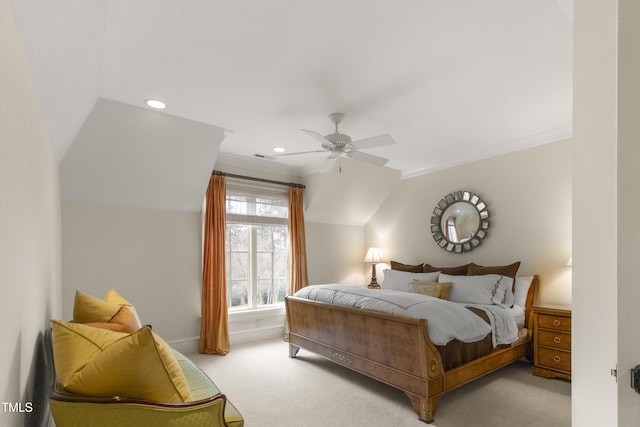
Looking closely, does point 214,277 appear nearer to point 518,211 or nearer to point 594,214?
point 518,211

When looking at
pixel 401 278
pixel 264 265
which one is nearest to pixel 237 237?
pixel 264 265

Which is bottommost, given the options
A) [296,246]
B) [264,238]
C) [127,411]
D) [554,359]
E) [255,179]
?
[554,359]

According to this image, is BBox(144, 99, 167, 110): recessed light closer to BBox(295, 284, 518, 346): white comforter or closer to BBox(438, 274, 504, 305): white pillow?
BBox(295, 284, 518, 346): white comforter

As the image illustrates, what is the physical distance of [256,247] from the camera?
5.12 meters

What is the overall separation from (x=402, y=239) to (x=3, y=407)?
5.15 metres

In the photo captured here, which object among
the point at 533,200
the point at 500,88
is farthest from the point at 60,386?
the point at 533,200

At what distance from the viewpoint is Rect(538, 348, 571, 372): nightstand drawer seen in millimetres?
3297

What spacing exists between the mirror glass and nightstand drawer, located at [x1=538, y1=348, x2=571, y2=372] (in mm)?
1499

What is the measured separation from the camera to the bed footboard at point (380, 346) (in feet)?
8.70

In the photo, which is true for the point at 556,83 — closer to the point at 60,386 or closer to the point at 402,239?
the point at 402,239

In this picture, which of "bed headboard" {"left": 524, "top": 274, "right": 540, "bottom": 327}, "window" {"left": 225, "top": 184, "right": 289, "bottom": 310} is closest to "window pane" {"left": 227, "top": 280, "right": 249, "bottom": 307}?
"window" {"left": 225, "top": 184, "right": 289, "bottom": 310}

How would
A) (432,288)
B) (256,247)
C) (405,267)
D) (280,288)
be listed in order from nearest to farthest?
(432,288) → (256,247) → (405,267) → (280,288)

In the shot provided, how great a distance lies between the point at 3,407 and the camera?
39.9 inches

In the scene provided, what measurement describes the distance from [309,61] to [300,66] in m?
0.09
